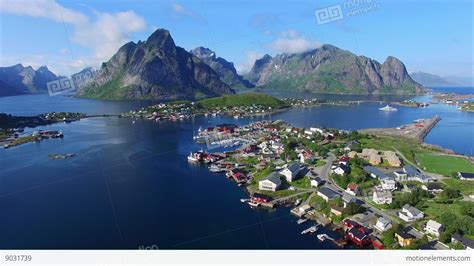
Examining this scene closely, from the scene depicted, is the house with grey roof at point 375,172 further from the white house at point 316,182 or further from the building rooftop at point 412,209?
the building rooftop at point 412,209

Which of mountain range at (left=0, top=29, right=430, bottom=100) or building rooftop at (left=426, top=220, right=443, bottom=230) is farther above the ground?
mountain range at (left=0, top=29, right=430, bottom=100)

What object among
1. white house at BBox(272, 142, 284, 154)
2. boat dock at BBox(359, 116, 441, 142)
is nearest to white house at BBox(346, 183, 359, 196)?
white house at BBox(272, 142, 284, 154)

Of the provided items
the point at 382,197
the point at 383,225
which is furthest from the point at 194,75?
the point at 383,225

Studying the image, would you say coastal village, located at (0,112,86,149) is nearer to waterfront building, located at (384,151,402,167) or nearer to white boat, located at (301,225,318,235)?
white boat, located at (301,225,318,235)

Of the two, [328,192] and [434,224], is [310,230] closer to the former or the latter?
[328,192]

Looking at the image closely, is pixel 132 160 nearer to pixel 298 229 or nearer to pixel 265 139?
pixel 265 139

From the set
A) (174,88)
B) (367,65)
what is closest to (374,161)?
(174,88)
